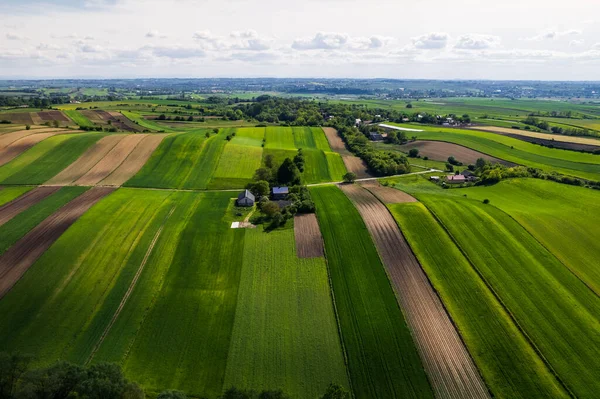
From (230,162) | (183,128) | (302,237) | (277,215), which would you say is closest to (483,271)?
(302,237)

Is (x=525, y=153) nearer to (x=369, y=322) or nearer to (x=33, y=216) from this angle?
(x=369, y=322)

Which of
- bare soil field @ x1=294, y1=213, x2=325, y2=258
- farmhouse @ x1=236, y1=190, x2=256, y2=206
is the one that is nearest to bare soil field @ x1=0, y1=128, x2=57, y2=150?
farmhouse @ x1=236, y1=190, x2=256, y2=206

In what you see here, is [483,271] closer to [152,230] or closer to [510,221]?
[510,221]

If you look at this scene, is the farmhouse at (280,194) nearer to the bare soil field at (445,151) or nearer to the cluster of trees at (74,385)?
the cluster of trees at (74,385)

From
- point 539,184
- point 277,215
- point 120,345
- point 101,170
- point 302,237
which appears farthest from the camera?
point 101,170

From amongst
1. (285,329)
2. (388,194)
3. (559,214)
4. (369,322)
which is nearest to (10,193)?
(285,329)
